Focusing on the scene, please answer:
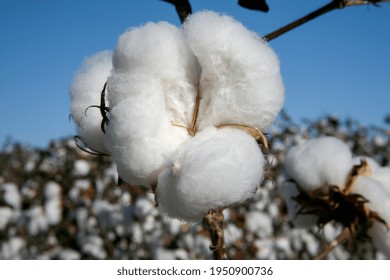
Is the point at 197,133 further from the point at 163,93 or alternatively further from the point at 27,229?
the point at 27,229

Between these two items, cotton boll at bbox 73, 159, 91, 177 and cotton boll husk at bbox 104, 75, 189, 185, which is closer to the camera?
cotton boll husk at bbox 104, 75, 189, 185

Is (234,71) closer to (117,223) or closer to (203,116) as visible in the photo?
(203,116)

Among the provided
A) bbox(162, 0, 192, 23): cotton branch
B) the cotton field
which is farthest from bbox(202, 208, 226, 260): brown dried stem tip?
the cotton field

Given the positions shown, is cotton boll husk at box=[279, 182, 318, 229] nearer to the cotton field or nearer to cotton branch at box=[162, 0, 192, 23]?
cotton branch at box=[162, 0, 192, 23]

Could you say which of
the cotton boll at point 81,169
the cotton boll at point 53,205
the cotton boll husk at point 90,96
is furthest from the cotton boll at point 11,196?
the cotton boll husk at point 90,96
